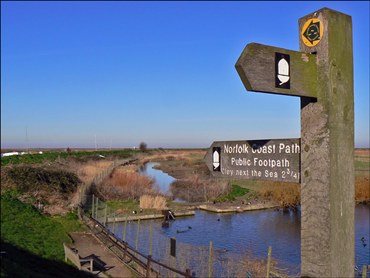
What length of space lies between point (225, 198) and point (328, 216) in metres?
30.0

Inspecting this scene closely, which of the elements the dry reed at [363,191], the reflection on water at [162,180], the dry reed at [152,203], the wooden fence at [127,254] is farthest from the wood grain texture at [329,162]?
the reflection on water at [162,180]

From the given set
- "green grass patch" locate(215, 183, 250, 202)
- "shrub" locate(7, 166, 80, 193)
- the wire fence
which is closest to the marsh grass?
"shrub" locate(7, 166, 80, 193)

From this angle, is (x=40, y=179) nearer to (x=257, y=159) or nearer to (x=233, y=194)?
(x=233, y=194)

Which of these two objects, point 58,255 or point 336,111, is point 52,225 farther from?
point 336,111

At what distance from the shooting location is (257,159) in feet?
11.8

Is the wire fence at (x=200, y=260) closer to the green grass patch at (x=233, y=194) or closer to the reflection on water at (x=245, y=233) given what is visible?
the reflection on water at (x=245, y=233)

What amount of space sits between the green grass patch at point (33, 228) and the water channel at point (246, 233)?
296 cm

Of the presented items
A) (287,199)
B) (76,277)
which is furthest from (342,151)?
(287,199)

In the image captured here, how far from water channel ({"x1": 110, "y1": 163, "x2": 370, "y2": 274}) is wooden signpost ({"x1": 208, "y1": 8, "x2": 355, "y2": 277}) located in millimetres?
11603

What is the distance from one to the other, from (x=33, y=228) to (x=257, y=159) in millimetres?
13971

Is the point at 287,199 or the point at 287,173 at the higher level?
the point at 287,173

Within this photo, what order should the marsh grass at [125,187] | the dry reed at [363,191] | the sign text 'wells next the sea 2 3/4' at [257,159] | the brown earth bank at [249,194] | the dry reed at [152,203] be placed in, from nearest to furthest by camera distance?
the sign text 'wells next the sea 2 3/4' at [257,159], the dry reed at [152,203], the brown earth bank at [249,194], the marsh grass at [125,187], the dry reed at [363,191]

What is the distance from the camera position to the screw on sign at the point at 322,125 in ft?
9.62

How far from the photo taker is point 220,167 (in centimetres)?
400
